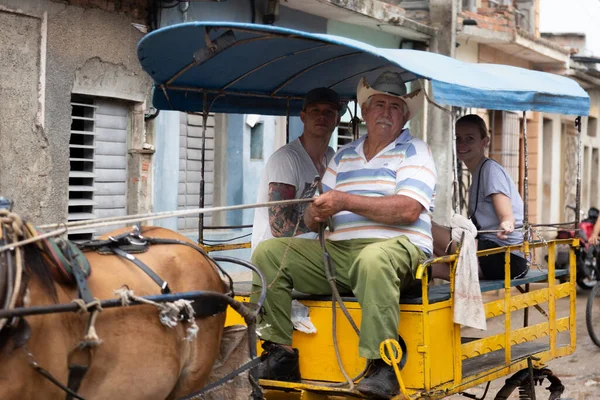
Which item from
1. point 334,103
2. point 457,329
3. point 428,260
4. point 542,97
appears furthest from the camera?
point 334,103

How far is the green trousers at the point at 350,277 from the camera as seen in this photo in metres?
4.62

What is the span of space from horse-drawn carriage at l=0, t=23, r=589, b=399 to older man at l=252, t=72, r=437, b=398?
0.11m

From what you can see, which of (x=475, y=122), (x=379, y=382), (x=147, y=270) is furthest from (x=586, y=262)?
(x=147, y=270)

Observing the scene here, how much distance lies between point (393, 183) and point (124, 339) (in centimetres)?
178

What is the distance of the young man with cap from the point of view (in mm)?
5574


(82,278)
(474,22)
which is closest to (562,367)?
(82,278)

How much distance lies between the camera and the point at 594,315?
9.96m

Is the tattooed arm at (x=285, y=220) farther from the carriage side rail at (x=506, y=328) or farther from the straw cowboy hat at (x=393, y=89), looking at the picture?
the carriage side rail at (x=506, y=328)

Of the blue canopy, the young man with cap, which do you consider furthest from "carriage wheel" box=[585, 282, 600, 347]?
the young man with cap

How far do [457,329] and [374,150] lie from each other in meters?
1.01

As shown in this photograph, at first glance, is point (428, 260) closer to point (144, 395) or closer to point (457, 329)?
point (457, 329)

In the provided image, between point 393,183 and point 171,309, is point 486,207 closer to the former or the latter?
point 393,183

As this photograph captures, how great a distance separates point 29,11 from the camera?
8.55m

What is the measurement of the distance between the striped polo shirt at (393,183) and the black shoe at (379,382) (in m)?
0.66
